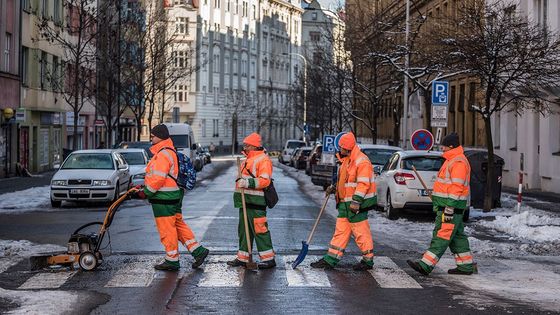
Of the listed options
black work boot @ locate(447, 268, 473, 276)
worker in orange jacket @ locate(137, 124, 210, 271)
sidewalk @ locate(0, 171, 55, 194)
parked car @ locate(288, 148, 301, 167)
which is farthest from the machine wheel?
parked car @ locate(288, 148, 301, 167)

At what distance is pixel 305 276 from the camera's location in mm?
11586

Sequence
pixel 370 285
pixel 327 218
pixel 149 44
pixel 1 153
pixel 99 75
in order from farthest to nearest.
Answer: pixel 149 44 < pixel 99 75 < pixel 1 153 < pixel 327 218 < pixel 370 285

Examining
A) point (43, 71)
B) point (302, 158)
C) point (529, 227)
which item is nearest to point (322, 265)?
point (529, 227)

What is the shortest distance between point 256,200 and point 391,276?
6.11ft

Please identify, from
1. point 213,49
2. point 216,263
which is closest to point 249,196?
point 216,263

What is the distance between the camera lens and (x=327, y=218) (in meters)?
21.1

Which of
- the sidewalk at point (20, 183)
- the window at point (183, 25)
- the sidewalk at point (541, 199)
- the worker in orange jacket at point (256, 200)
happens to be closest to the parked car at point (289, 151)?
the window at point (183, 25)

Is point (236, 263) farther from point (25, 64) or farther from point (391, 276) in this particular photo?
point (25, 64)

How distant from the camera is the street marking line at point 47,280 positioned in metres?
10.8

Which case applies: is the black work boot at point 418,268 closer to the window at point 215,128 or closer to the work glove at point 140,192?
the work glove at point 140,192

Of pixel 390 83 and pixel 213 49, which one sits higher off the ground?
pixel 213 49

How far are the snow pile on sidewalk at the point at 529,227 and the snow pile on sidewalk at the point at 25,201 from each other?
10.9 m

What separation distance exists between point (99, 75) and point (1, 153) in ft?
28.3

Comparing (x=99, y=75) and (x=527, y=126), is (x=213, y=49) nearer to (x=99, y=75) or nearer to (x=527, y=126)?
(x=99, y=75)
